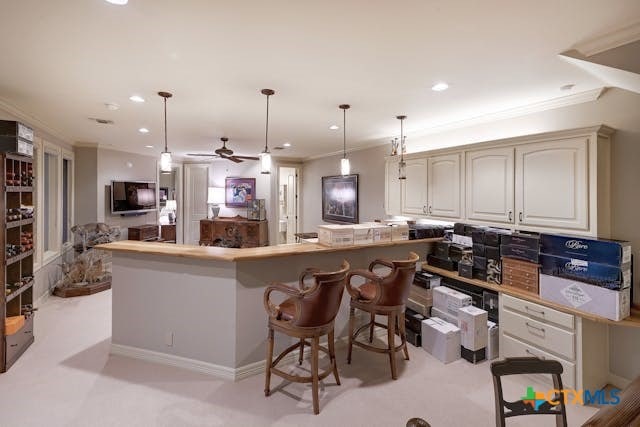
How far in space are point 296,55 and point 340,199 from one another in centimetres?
418

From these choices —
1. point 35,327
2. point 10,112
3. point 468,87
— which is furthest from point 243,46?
point 35,327

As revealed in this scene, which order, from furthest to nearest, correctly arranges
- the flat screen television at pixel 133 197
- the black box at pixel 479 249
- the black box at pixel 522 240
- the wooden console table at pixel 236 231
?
1. the wooden console table at pixel 236 231
2. the flat screen television at pixel 133 197
3. the black box at pixel 479 249
4. the black box at pixel 522 240

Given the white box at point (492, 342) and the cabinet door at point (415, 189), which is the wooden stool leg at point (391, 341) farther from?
the cabinet door at point (415, 189)

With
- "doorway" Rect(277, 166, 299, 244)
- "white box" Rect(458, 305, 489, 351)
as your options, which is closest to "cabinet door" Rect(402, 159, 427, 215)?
"white box" Rect(458, 305, 489, 351)

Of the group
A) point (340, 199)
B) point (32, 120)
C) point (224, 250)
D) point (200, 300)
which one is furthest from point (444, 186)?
point (32, 120)

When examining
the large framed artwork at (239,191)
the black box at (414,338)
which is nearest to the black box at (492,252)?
the black box at (414,338)

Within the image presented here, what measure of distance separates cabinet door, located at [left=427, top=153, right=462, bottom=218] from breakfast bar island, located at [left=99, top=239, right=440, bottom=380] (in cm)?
121

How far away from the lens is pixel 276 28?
1847 millimetres

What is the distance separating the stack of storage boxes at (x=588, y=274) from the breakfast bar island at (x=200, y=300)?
1537 millimetres

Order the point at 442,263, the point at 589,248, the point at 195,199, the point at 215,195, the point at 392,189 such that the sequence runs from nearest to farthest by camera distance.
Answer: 1. the point at 589,248
2. the point at 442,263
3. the point at 392,189
4. the point at 215,195
5. the point at 195,199

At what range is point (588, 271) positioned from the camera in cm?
243

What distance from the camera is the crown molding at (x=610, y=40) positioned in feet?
5.77

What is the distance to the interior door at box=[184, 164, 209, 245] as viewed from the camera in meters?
8.30

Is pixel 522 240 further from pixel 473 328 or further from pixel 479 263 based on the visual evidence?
pixel 473 328
